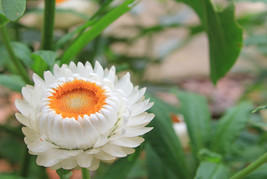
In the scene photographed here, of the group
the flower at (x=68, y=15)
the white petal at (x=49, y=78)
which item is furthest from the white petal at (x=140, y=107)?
the flower at (x=68, y=15)

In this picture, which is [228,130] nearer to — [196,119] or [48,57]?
[196,119]

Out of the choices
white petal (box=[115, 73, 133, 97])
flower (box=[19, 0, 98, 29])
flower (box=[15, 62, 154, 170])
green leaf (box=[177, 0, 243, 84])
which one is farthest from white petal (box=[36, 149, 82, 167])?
flower (box=[19, 0, 98, 29])

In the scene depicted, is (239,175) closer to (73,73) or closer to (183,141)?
(73,73)

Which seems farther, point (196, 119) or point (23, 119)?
point (196, 119)

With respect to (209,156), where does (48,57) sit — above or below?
above

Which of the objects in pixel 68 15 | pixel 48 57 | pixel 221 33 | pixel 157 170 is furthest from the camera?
pixel 68 15

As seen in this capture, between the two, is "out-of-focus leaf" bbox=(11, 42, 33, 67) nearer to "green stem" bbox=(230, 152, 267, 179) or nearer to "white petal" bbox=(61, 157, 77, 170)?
"white petal" bbox=(61, 157, 77, 170)

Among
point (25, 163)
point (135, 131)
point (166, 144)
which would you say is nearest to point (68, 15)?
point (25, 163)
